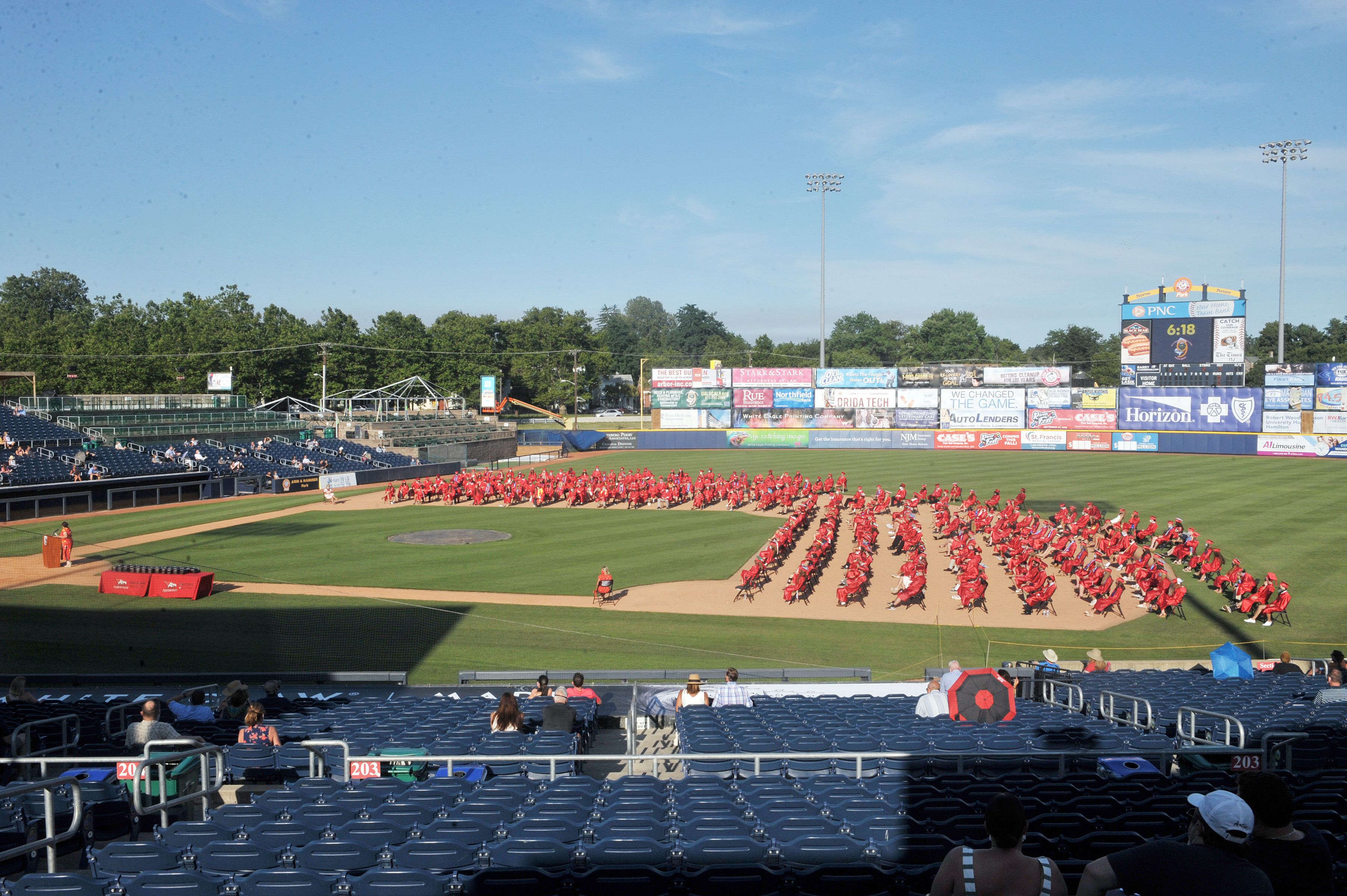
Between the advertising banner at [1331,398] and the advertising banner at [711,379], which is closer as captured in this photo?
the advertising banner at [1331,398]

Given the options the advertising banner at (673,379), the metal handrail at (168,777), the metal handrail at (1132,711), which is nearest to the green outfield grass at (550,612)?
the metal handrail at (1132,711)

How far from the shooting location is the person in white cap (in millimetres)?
3104

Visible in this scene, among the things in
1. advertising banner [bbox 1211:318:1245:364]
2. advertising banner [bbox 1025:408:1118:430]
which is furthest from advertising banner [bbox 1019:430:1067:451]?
advertising banner [bbox 1211:318:1245:364]

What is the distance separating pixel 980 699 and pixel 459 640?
12203mm

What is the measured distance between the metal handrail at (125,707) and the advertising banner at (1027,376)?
61.5 metres

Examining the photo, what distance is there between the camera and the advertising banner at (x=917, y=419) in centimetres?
6712

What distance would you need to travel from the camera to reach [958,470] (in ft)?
166

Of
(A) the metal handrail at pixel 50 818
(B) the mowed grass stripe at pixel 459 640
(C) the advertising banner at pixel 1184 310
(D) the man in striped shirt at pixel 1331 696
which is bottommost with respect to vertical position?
(B) the mowed grass stripe at pixel 459 640

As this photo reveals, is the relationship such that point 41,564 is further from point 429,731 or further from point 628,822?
point 628,822

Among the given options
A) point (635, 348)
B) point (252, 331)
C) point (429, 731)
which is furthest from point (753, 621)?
point (635, 348)

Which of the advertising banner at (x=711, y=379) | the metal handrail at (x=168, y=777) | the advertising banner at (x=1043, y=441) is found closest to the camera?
the metal handrail at (x=168, y=777)

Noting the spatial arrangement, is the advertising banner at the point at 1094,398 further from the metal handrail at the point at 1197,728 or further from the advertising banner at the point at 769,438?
the metal handrail at the point at 1197,728

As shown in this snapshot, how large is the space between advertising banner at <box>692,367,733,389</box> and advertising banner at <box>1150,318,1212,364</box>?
2991 centimetres

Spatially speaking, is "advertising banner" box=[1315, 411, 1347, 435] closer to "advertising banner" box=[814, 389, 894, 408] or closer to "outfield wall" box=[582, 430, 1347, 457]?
"outfield wall" box=[582, 430, 1347, 457]
